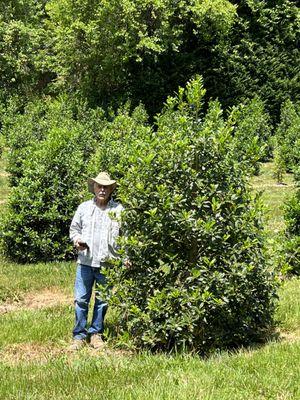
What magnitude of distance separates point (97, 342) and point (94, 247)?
97 centimetres

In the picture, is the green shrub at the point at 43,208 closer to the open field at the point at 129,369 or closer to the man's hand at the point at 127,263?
the open field at the point at 129,369

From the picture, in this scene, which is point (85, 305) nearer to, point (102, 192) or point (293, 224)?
point (102, 192)

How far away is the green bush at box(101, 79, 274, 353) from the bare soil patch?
93.8 inches

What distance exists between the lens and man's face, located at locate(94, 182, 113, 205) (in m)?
5.53

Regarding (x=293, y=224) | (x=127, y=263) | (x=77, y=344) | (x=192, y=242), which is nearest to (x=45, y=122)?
(x=293, y=224)

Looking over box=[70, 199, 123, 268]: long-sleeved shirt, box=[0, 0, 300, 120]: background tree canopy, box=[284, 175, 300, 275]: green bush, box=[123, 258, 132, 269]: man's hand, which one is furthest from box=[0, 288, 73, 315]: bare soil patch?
box=[0, 0, 300, 120]: background tree canopy

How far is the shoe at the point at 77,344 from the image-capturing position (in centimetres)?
543

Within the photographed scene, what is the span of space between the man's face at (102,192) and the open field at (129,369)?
4.72 ft

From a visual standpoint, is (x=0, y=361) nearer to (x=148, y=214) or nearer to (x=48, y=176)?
(x=148, y=214)

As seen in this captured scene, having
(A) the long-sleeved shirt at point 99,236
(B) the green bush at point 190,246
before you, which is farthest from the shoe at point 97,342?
(A) the long-sleeved shirt at point 99,236

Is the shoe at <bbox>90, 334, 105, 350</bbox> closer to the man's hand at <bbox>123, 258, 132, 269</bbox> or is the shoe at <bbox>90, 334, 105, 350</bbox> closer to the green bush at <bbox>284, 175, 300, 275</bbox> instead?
the man's hand at <bbox>123, 258, 132, 269</bbox>

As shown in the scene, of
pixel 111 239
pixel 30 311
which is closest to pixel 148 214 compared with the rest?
pixel 111 239

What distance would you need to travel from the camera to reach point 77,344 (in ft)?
18.1

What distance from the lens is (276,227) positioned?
1159 centimetres
